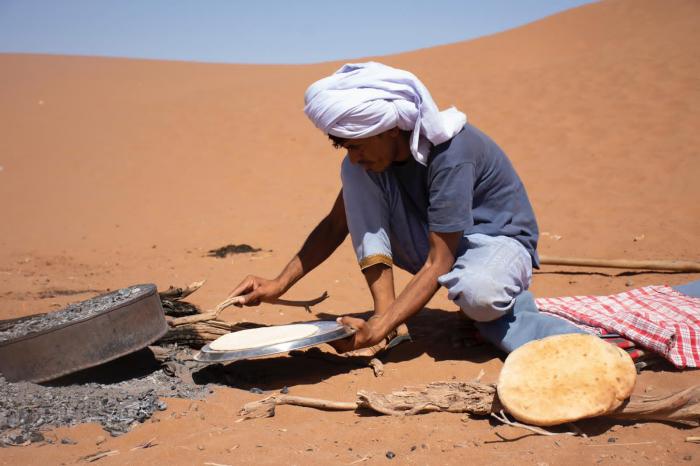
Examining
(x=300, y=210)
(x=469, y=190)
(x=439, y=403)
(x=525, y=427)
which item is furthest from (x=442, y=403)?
(x=300, y=210)

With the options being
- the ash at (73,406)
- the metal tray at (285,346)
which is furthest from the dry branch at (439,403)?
the ash at (73,406)

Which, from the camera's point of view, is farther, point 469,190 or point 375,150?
point 375,150

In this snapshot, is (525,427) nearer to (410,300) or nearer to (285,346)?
(410,300)

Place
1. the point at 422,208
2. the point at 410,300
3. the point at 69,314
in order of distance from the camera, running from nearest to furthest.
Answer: the point at 410,300 < the point at 69,314 < the point at 422,208

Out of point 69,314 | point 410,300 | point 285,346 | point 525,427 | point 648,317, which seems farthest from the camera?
point 69,314

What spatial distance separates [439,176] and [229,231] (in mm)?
4614

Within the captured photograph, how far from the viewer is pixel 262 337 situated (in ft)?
8.73

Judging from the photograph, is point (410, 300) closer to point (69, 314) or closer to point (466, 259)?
point (466, 259)

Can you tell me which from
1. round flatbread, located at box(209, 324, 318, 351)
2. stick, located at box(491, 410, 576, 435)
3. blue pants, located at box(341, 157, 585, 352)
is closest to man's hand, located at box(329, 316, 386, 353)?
round flatbread, located at box(209, 324, 318, 351)

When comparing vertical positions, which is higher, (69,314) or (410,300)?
(69,314)

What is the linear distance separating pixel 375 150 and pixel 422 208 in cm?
39

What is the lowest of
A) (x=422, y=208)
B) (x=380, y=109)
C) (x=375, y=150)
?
(x=422, y=208)

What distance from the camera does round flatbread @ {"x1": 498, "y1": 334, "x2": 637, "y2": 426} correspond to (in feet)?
6.77

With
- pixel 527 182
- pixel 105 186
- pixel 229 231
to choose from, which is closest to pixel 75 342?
pixel 229 231
